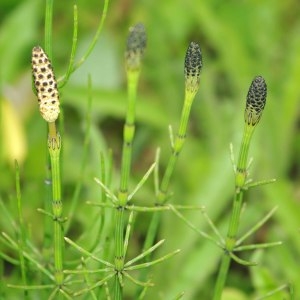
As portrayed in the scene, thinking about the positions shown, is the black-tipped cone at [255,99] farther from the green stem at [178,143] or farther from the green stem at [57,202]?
the green stem at [57,202]

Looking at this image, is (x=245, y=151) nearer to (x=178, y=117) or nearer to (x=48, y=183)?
(x=48, y=183)

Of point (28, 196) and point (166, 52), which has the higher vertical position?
point (166, 52)

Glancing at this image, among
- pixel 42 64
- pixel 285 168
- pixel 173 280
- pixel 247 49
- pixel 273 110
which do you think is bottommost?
pixel 173 280

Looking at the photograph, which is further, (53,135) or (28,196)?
(28,196)

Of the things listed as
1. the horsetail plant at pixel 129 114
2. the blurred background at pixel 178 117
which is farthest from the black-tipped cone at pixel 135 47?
the blurred background at pixel 178 117

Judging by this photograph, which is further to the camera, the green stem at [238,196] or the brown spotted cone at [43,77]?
the green stem at [238,196]

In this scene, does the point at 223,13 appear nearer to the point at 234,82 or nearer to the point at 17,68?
the point at 234,82

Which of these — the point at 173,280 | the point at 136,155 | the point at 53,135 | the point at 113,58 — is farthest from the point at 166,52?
the point at 53,135
